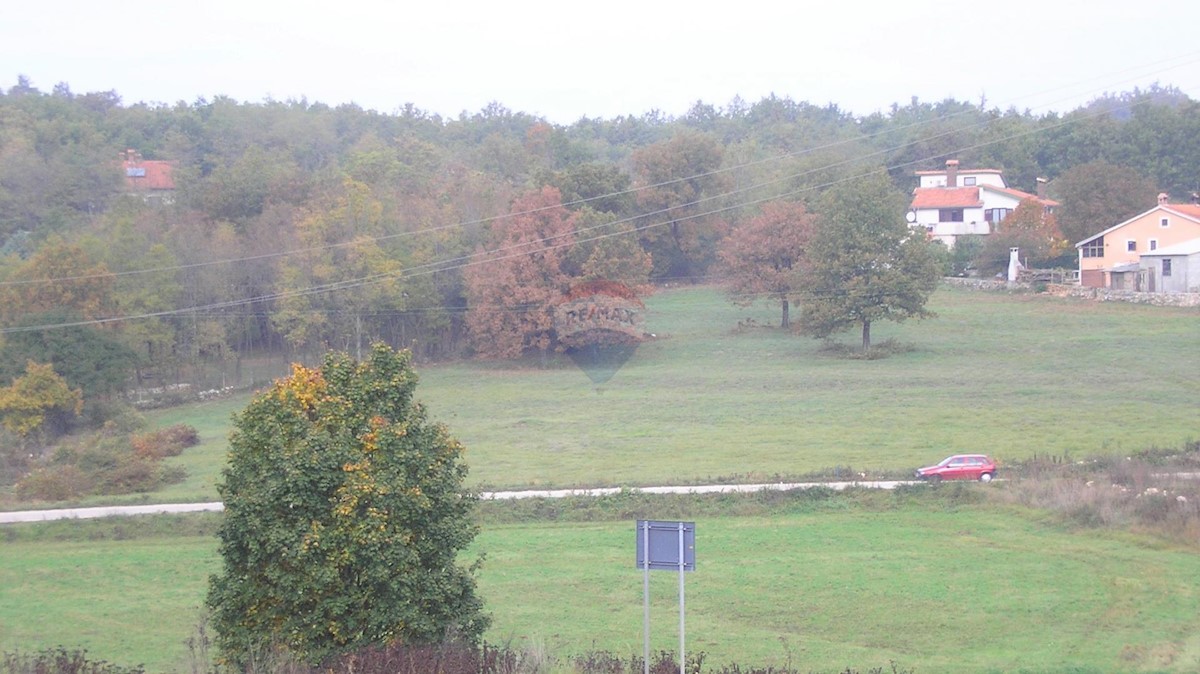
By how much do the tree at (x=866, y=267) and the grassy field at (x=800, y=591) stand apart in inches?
1033

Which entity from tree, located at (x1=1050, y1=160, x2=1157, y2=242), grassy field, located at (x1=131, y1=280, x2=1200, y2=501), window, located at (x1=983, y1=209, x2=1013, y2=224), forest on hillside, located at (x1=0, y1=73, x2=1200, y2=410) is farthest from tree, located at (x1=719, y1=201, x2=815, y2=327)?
window, located at (x1=983, y1=209, x2=1013, y2=224)

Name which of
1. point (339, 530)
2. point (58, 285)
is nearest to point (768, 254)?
point (58, 285)

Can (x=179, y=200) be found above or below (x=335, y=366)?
above

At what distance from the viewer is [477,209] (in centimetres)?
6725

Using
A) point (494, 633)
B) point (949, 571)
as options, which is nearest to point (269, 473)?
point (494, 633)

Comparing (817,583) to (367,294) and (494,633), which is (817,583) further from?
(367,294)

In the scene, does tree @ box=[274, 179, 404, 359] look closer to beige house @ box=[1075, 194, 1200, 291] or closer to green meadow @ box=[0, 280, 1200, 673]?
green meadow @ box=[0, 280, 1200, 673]

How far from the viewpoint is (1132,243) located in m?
64.0

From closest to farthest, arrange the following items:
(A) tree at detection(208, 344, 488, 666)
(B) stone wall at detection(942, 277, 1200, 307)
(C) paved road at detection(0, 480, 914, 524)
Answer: (A) tree at detection(208, 344, 488, 666)
(C) paved road at detection(0, 480, 914, 524)
(B) stone wall at detection(942, 277, 1200, 307)

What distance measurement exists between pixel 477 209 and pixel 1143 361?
38619 millimetres

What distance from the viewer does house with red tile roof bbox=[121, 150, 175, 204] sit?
92206mm

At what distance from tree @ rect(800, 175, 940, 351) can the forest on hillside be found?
9.62m

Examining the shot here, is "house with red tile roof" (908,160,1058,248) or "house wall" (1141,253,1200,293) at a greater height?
"house with red tile roof" (908,160,1058,248)

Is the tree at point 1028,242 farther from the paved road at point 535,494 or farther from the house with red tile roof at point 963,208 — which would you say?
the paved road at point 535,494
